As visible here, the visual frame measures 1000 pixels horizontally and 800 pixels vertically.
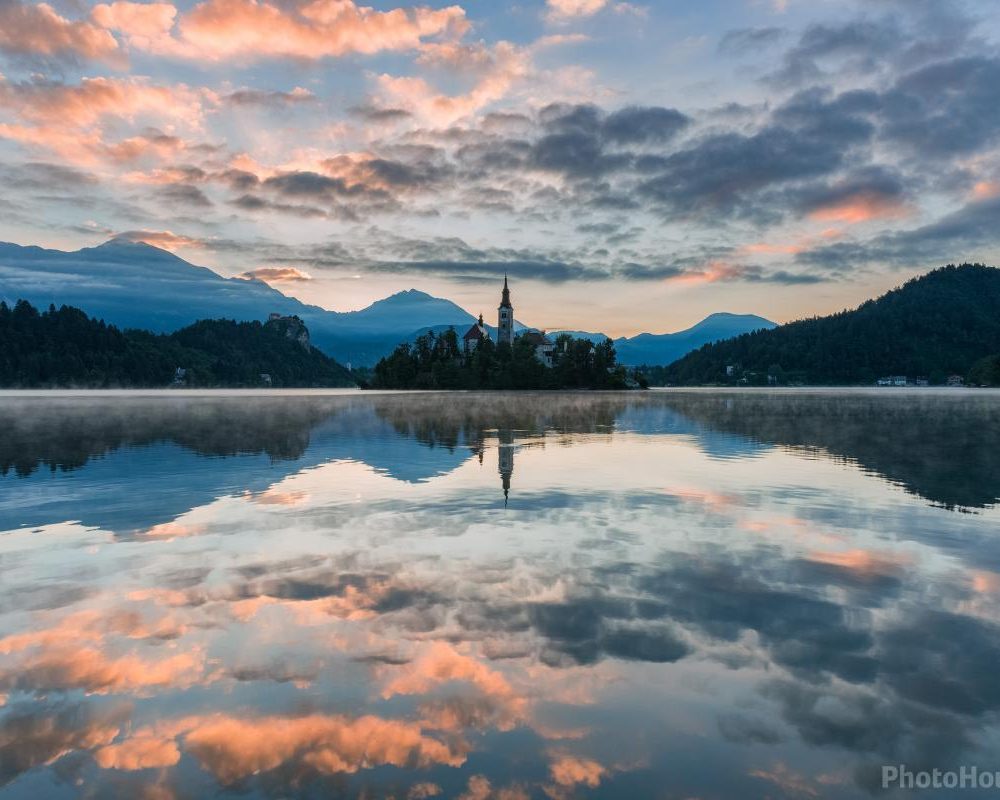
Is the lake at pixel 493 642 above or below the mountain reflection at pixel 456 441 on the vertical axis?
above

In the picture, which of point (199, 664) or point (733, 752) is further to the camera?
point (199, 664)

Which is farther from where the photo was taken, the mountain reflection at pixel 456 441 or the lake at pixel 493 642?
the mountain reflection at pixel 456 441

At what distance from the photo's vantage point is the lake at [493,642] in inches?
264

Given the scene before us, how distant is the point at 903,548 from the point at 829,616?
585 cm

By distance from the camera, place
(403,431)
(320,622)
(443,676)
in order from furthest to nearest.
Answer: (403,431), (320,622), (443,676)

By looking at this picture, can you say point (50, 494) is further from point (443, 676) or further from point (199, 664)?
point (443, 676)

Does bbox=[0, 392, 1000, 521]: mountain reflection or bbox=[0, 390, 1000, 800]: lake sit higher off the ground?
bbox=[0, 390, 1000, 800]: lake

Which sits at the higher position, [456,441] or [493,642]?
[493,642]

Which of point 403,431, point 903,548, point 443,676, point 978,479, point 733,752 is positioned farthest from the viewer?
point 403,431

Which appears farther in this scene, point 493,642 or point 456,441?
point 456,441

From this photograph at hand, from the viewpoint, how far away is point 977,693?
8.02 m

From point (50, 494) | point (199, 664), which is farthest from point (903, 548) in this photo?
point (50, 494)

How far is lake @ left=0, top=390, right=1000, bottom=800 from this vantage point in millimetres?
6695

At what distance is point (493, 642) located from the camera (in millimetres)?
9648
